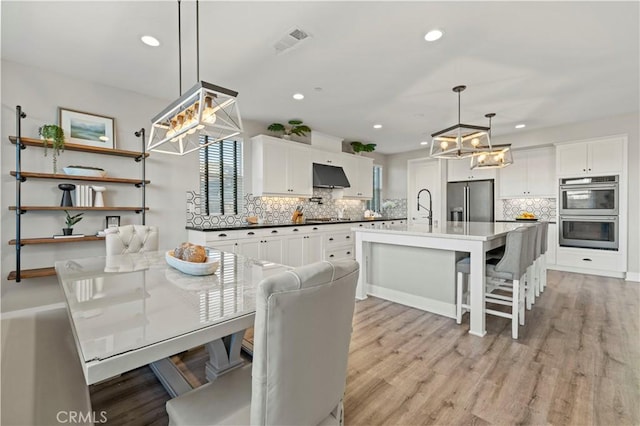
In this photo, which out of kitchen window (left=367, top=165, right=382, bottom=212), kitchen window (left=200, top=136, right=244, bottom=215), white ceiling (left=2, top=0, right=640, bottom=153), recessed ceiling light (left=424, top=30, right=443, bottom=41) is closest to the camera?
white ceiling (left=2, top=0, right=640, bottom=153)

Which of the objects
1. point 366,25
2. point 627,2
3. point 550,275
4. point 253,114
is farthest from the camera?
point 550,275

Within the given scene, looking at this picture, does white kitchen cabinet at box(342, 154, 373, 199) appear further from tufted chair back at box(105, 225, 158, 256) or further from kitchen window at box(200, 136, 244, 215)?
tufted chair back at box(105, 225, 158, 256)

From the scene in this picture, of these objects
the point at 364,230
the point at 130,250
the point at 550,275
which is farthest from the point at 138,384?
the point at 550,275

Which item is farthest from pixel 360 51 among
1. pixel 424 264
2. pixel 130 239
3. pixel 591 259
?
pixel 591 259

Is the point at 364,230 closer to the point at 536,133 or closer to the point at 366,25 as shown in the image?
the point at 366,25

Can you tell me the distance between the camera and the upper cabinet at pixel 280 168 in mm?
4664

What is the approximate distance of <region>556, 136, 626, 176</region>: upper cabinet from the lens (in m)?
4.60

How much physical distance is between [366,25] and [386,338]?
104 inches

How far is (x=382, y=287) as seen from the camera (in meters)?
3.63

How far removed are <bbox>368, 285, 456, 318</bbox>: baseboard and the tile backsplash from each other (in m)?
3.91

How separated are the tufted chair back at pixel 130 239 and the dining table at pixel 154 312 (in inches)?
18.6

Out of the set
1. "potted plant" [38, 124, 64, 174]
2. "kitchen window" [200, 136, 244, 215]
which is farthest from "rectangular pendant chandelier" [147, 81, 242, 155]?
"kitchen window" [200, 136, 244, 215]

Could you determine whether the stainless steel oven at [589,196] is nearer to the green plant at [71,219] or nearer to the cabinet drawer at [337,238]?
the cabinet drawer at [337,238]

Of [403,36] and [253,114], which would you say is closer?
[403,36]
